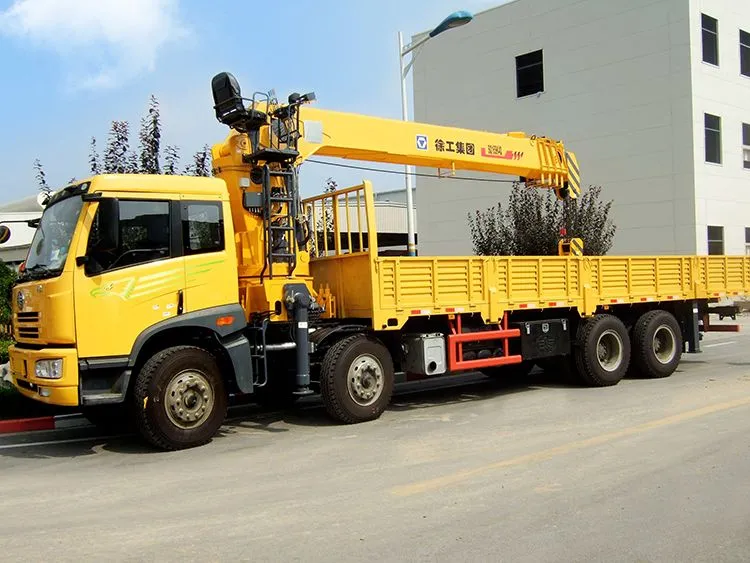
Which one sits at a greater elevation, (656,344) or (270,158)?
(270,158)

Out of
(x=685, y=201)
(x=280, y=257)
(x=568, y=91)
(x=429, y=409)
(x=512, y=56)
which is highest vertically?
(x=512, y=56)

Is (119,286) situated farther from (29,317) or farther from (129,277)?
(29,317)

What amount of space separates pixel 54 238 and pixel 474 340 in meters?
5.64

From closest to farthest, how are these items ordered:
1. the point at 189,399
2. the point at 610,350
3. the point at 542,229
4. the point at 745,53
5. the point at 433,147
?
the point at 189,399 < the point at 433,147 < the point at 610,350 < the point at 542,229 < the point at 745,53

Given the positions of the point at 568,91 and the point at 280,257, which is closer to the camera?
the point at 280,257

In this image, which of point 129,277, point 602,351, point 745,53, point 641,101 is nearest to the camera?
point 129,277

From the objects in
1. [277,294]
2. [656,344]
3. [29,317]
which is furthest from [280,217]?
[656,344]

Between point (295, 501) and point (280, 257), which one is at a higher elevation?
point (280, 257)

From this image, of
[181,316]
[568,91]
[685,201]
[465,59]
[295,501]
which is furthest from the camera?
[465,59]

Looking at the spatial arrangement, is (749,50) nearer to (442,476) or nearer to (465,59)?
(465,59)

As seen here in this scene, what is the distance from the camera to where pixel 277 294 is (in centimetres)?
875

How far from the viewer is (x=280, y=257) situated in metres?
8.84

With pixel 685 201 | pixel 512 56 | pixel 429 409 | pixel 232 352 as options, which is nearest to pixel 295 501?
pixel 232 352

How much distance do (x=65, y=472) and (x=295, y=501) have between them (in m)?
2.75
